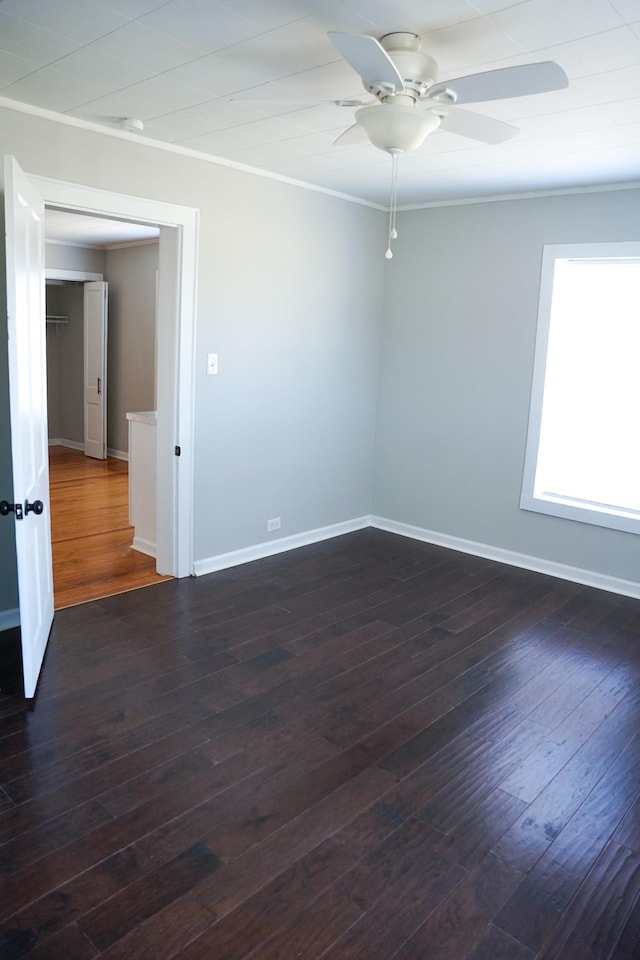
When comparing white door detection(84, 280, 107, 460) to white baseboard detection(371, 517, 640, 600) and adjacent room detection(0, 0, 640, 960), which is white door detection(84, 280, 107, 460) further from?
white baseboard detection(371, 517, 640, 600)

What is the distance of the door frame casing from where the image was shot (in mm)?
3850

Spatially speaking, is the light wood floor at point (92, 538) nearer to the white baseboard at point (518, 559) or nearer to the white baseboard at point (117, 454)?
Answer: the white baseboard at point (117, 454)

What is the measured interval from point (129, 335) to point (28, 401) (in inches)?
210

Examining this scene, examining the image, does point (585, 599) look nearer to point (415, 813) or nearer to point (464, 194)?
point (415, 813)

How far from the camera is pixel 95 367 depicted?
319 inches

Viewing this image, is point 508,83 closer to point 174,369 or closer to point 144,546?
point 174,369

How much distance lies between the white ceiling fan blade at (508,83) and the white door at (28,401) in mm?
1689

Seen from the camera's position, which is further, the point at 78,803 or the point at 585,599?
the point at 585,599

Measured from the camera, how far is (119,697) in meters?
2.86

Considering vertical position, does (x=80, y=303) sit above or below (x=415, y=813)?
above

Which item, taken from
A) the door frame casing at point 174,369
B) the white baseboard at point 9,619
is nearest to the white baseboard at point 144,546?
the door frame casing at point 174,369

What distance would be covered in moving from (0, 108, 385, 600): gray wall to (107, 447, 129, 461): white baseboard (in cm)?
376

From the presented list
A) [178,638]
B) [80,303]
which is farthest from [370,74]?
A: [80,303]

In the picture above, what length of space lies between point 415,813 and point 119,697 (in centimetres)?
135
